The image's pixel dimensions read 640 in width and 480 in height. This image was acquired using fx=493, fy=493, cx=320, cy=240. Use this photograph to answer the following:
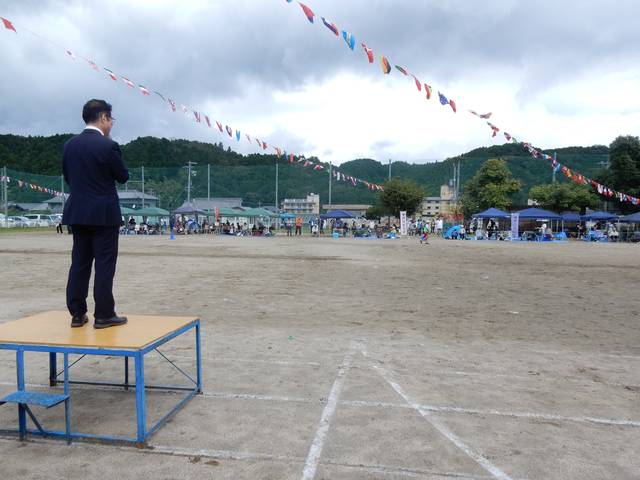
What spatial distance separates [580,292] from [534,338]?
15.7 feet

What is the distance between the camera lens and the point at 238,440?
10.2 feet

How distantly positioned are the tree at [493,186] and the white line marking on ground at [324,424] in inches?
2078

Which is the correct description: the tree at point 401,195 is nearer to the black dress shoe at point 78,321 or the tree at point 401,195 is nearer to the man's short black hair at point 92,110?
the man's short black hair at point 92,110

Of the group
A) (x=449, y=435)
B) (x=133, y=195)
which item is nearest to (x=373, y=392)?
(x=449, y=435)

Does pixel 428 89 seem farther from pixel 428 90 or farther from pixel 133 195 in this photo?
pixel 133 195

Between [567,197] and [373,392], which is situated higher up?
[567,197]

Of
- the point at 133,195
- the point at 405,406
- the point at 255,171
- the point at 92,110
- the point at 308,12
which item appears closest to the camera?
the point at 92,110

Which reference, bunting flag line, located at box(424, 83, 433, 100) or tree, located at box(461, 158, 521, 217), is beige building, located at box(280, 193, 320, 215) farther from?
bunting flag line, located at box(424, 83, 433, 100)

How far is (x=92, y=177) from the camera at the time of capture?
3498mm

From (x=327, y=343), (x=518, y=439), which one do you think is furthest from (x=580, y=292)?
(x=518, y=439)

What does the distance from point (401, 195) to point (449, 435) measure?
4475cm

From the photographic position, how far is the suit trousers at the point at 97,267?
353 centimetres

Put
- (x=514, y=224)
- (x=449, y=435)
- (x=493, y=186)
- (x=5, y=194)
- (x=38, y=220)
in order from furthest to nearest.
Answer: (x=493, y=186) → (x=38, y=220) → (x=5, y=194) → (x=514, y=224) → (x=449, y=435)

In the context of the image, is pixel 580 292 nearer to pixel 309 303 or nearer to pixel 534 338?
pixel 534 338
